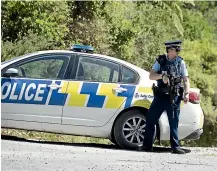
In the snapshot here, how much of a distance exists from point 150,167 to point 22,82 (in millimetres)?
2879

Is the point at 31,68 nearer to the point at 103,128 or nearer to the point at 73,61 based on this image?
the point at 73,61

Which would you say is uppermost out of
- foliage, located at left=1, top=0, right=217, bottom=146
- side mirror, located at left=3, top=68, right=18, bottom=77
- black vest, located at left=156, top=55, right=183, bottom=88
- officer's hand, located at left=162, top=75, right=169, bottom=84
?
black vest, located at left=156, top=55, right=183, bottom=88

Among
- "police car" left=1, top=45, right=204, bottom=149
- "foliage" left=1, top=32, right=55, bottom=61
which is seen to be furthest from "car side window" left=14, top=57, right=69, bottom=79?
"foliage" left=1, top=32, right=55, bottom=61

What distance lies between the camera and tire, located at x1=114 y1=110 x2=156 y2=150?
8.66 m

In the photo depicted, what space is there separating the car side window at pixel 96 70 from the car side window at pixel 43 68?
27cm

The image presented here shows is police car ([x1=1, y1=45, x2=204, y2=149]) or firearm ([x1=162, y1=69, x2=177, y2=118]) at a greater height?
firearm ([x1=162, y1=69, x2=177, y2=118])

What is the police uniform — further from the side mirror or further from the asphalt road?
the side mirror

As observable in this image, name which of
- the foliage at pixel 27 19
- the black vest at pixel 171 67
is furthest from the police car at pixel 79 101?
the foliage at pixel 27 19

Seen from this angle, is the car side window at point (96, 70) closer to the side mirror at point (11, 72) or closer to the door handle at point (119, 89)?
the door handle at point (119, 89)

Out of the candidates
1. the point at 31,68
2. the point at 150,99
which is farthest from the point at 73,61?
the point at 150,99

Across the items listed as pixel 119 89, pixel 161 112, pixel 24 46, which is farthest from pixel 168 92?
pixel 24 46

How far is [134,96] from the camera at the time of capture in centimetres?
872

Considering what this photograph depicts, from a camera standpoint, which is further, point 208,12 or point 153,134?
point 208,12

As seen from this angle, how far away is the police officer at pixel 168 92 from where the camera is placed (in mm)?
8219
